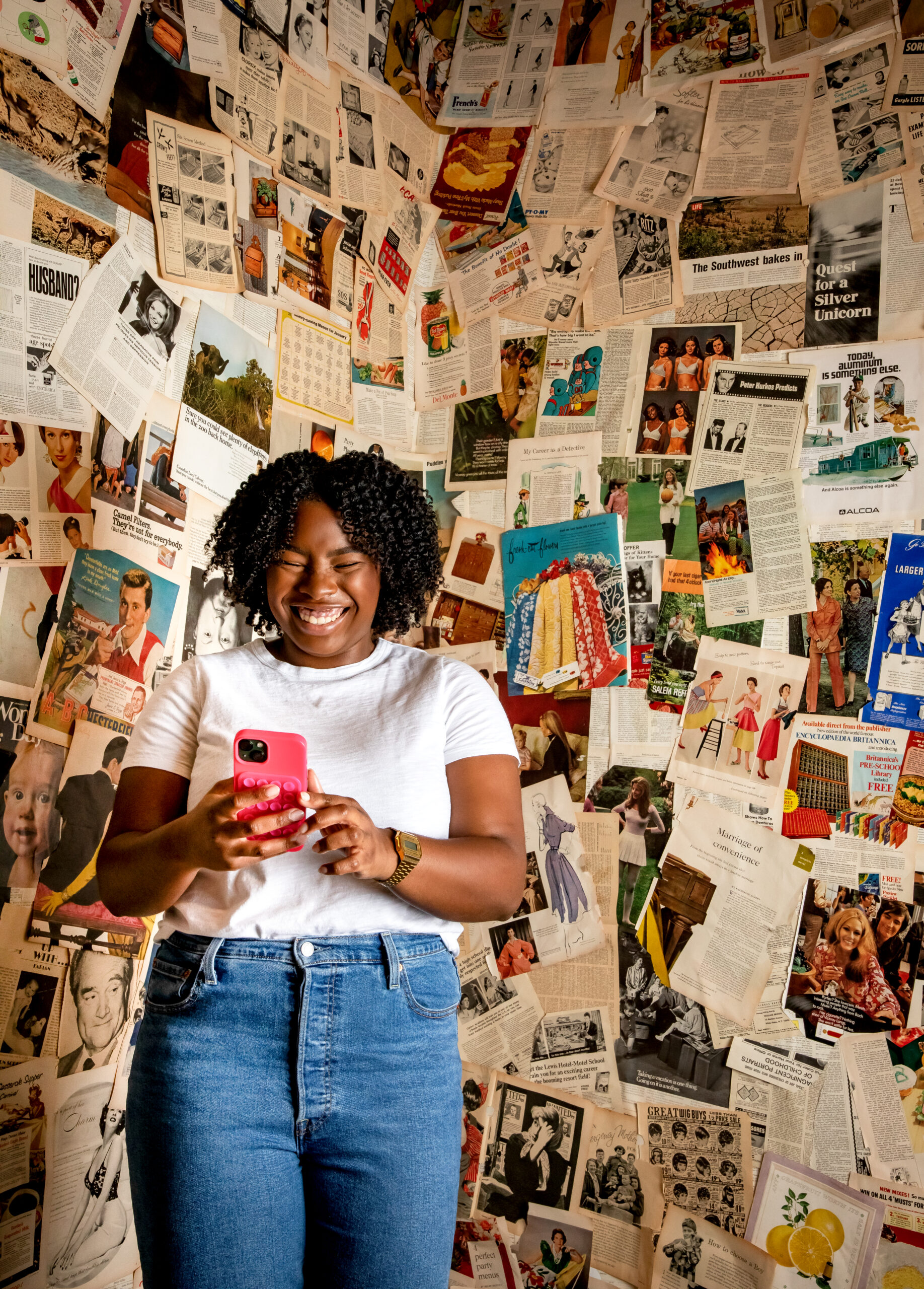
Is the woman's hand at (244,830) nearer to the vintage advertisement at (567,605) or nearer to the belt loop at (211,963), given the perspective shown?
the belt loop at (211,963)

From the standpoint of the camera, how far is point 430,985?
106 centimetres

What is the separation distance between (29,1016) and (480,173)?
2.03 meters

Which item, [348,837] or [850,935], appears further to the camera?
[850,935]

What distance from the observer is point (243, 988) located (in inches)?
39.2

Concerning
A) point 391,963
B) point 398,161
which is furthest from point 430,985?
point 398,161

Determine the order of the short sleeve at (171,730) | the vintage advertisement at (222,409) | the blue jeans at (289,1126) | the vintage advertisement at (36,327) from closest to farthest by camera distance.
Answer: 1. the blue jeans at (289,1126)
2. the short sleeve at (171,730)
3. the vintage advertisement at (36,327)
4. the vintage advertisement at (222,409)

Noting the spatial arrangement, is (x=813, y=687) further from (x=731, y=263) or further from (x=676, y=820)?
(x=731, y=263)

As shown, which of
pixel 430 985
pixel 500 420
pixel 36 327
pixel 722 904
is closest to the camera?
pixel 430 985

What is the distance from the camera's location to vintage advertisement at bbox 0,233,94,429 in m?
1.40

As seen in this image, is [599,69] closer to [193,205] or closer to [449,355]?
[449,355]

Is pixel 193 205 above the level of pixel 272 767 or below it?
above

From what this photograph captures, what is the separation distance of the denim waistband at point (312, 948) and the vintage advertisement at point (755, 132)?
174 centimetres

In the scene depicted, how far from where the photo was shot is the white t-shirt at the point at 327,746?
1.04 m

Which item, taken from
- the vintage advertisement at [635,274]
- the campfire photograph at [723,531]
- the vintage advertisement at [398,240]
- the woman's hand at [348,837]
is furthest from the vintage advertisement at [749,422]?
the woman's hand at [348,837]
